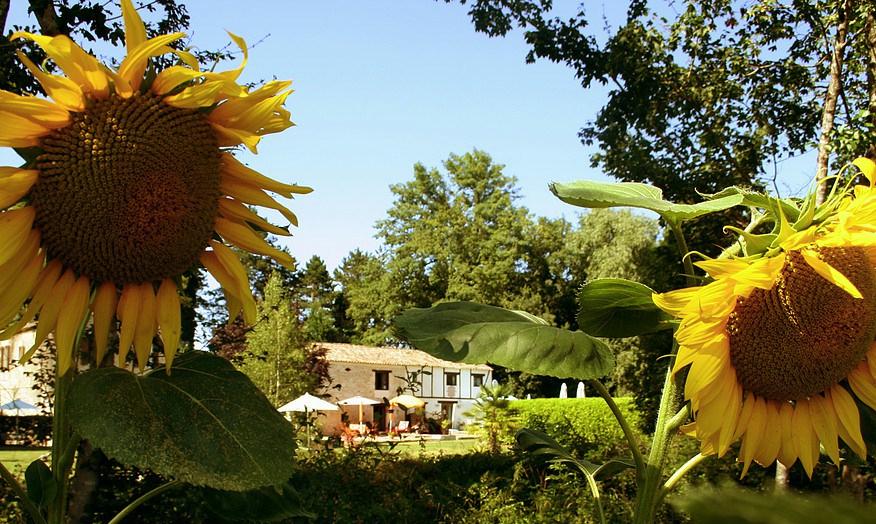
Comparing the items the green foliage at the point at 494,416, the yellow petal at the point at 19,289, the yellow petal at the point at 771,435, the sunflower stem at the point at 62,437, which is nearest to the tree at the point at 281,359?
the green foliage at the point at 494,416

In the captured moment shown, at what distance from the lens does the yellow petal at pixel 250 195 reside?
114 cm

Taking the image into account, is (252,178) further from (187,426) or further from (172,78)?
(187,426)

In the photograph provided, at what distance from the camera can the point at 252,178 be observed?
1.14 m

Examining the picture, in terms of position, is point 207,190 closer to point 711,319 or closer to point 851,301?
point 711,319

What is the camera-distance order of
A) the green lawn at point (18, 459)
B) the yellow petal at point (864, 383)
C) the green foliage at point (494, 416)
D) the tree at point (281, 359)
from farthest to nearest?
1. the tree at point (281, 359)
2. the green lawn at point (18, 459)
3. the green foliage at point (494, 416)
4. the yellow petal at point (864, 383)

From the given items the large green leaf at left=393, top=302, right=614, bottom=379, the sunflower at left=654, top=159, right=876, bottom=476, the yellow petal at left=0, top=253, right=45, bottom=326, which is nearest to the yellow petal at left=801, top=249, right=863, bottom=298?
the sunflower at left=654, top=159, right=876, bottom=476

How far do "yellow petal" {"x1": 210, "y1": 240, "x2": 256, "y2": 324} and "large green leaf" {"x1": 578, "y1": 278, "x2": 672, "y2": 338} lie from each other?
1.85 ft

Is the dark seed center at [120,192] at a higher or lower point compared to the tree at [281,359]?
lower

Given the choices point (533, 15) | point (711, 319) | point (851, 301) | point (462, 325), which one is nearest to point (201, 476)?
point (462, 325)

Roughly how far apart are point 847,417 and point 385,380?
36755mm

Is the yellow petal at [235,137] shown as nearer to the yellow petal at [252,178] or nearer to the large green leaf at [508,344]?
the yellow petal at [252,178]

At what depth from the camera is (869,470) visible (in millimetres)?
7246

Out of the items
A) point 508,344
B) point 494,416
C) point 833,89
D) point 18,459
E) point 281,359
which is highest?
point 833,89

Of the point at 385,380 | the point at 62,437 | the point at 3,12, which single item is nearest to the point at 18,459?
the point at 3,12
